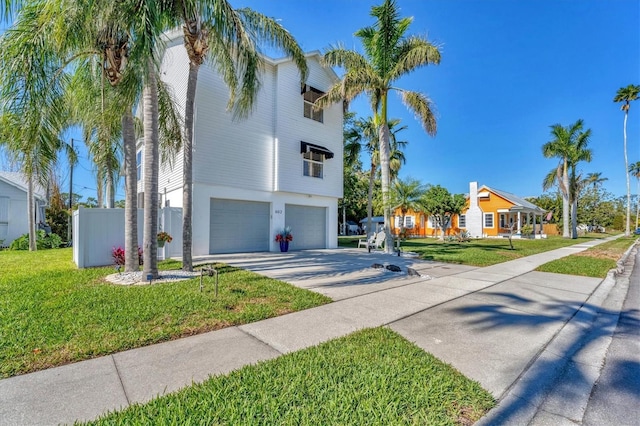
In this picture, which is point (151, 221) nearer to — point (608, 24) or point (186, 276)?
point (186, 276)

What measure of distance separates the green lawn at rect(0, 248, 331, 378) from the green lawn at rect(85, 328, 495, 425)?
1.57 metres

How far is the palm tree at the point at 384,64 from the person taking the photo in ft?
41.3

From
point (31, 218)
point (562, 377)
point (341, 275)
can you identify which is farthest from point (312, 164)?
point (31, 218)

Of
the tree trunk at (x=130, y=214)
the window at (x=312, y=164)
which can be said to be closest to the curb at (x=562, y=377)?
the tree trunk at (x=130, y=214)

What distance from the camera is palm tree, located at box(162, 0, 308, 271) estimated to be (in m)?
6.69

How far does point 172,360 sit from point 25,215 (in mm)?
22353

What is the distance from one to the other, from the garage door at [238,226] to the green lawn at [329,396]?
34.1 feet

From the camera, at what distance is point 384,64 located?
1320 cm

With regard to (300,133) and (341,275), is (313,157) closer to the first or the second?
(300,133)

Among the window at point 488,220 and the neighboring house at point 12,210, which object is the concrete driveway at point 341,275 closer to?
the neighboring house at point 12,210

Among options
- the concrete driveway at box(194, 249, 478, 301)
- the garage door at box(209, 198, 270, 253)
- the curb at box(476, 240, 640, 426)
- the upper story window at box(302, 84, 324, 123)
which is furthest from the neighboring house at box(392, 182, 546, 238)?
the curb at box(476, 240, 640, 426)

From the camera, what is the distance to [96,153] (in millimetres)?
11898

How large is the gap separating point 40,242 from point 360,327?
1977 centimetres

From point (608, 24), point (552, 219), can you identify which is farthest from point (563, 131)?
point (552, 219)
